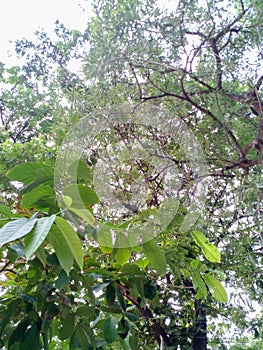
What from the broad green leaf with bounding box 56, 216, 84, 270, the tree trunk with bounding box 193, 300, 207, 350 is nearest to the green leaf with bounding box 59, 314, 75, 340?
the broad green leaf with bounding box 56, 216, 84, 270

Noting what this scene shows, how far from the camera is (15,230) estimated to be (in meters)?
0.45

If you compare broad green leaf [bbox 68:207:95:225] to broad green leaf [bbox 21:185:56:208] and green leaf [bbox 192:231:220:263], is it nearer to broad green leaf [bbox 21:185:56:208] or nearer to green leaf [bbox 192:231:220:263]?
broad green leaf [bbox 21:185:56:208]

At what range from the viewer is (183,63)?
1.97 meters

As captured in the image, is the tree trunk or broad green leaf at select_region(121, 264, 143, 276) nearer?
broad green leaf at select_region(121, 264, 143, 276)

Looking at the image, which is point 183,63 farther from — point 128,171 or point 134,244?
point 134,244

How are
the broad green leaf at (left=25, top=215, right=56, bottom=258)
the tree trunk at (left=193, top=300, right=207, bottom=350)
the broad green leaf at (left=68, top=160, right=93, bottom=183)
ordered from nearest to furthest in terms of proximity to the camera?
the broad green leaf at (left=25, top=215, right=56, bottom=258), the broad green leaf at (left=68, top=160, right=93, bottom=183), the tree trunk at (left=193, top=300, right=207, bottom=350)

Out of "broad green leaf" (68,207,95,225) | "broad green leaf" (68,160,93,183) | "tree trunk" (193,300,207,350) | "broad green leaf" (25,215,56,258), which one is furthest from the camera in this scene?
"tree trunk" (193,300,207,350)

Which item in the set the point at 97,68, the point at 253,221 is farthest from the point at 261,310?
the point at 97,68

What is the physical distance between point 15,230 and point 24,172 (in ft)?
0.57

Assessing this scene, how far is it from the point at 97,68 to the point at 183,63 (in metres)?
0.39

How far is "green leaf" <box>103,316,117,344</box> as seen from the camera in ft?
2.12

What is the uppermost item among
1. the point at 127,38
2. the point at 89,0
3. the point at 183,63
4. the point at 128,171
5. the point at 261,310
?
the point at 89,0

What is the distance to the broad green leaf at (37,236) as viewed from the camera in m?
0.41

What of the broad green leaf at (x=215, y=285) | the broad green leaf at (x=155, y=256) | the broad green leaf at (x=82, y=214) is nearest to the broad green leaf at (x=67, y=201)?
the broad green leaf at (x=82, y=214)
